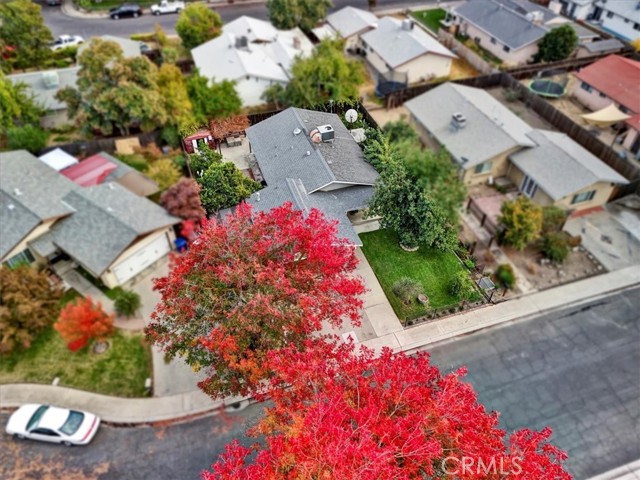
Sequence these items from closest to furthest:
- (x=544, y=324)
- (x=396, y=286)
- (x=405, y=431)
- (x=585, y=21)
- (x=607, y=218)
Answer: (x=405, y=431), (x=396, y=286), (x=544, y=324), (x=607, y=218), (x=585, y=21)

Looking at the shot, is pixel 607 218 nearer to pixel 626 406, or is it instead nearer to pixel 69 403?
pixel 626 406

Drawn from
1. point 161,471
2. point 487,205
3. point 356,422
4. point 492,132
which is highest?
point 356,422

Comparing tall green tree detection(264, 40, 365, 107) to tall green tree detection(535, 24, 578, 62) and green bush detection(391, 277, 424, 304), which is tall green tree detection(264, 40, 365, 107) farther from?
tall green tree detection(535, 24, 578, 62)

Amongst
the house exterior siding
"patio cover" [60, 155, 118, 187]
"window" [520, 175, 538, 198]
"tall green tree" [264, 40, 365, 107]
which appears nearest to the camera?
"patio cover" [60, 155, 118, 187]

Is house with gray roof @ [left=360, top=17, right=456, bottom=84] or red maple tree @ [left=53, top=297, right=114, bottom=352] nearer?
red maple tree @ [left=53, top=297, right=114, bottom=352]

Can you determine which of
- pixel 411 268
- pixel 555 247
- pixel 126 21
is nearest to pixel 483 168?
pixel 555 247

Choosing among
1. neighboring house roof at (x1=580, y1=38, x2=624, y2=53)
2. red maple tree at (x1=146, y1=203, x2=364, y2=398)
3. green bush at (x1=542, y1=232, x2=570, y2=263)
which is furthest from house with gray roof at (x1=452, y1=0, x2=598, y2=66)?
red maple tree at (x1=146, y1=203, x2=364, y2=398)

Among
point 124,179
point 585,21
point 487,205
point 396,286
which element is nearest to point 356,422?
point 396,286

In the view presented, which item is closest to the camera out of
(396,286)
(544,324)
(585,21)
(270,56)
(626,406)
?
(396,286)
